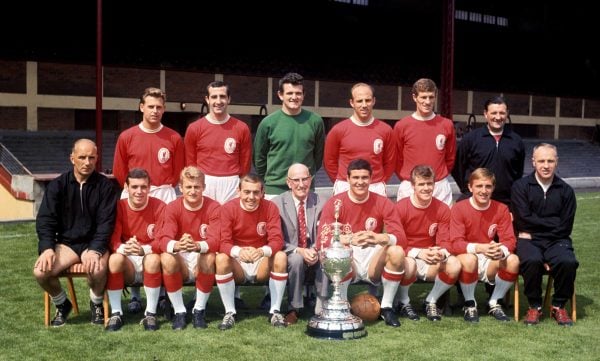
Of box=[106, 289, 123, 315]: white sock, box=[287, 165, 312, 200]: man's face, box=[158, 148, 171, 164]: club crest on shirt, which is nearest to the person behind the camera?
box=[106, 289, 123, 315]: white sock

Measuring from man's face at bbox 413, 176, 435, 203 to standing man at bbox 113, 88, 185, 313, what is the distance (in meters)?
2.04

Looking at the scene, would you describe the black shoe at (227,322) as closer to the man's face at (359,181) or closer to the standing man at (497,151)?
the man's face at (359,181)

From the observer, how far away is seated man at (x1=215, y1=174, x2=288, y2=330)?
553cm

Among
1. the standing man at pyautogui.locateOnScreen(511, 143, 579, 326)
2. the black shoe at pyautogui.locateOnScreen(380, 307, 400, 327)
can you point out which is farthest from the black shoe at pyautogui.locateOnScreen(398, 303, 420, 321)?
the standing man at pyautogui.locateOnScreen(511, 143, 579, 326)

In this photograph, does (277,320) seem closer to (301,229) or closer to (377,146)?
(301,229)

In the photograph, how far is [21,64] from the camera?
63.2 feet

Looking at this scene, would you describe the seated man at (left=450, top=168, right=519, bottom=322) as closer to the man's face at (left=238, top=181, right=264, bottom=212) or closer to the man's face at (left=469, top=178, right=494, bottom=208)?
the man's face at (left=469, top=178, right=494, bottom=208)

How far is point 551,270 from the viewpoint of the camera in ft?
18.8

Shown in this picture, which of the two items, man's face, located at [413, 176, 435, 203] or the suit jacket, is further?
the suit jacket

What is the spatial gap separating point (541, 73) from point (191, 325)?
27.6 meters

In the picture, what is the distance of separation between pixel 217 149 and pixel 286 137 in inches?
23.8

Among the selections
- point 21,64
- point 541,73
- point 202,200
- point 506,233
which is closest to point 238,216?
point 202,200

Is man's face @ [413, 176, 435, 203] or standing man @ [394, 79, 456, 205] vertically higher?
standing man @ [394, 79, 456, 205]

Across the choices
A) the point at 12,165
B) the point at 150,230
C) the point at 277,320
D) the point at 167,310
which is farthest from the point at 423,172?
the point at 12,165
